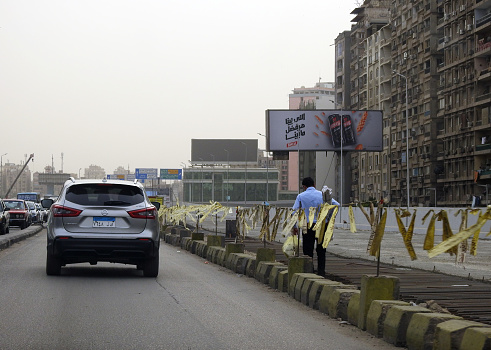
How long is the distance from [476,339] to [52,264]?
9879 millimetres

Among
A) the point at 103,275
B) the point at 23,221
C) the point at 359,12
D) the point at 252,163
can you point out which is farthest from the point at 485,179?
the point at 252,163

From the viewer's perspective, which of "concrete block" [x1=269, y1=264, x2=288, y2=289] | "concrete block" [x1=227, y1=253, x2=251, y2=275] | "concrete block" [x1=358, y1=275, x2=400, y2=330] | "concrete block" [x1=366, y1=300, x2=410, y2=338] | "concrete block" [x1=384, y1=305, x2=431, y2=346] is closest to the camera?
"concrete block" [x1=384, y1=305, x2=431, y2=346]

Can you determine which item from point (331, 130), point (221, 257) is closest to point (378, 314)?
point (221, 257)

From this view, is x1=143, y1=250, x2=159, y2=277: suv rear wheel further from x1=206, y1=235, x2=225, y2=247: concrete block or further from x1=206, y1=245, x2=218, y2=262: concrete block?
x1=206, y1=235, x2=225, y2=247: concrete block

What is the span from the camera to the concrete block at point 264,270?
14656 mm

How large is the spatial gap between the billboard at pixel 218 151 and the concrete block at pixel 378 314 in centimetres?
17489

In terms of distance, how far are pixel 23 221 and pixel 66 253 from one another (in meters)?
34.1

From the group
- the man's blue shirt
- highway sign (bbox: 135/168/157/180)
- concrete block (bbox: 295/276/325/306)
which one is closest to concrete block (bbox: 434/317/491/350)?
concrete block (bbox: 295/276/325/306)

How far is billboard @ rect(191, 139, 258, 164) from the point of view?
18512 centimetres

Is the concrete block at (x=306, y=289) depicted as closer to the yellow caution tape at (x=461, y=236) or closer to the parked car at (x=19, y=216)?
the yellow caution tape at (x=461, y=236)

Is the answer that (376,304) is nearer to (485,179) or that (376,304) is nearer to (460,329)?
(460,329)

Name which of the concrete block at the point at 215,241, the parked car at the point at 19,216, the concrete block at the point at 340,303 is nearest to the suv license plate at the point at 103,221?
the concrete block at the point at 340,303

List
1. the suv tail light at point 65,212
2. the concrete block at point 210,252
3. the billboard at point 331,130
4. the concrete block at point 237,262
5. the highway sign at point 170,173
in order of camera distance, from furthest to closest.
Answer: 1. the highway sign at point 170,173
2. the billboard at point 331,130
3. the concrete block at point 210,252
4. the concrete block at point 237,262
5. the suv tail light at point 65,212

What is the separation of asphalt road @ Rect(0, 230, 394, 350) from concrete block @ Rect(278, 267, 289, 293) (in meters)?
0.16
